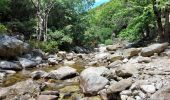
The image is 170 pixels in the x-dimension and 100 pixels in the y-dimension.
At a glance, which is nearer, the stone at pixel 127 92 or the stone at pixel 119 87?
the stone at pixel 127 92

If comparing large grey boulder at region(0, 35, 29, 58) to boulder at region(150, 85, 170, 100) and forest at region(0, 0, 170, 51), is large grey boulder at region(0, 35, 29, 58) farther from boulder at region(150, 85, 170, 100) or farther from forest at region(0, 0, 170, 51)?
boulder at region(150, 85, 170, 100)

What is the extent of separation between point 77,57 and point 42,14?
737 centimetres

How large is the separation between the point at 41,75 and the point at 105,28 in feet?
121

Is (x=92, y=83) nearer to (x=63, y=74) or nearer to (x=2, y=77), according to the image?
(x=63, y=74)

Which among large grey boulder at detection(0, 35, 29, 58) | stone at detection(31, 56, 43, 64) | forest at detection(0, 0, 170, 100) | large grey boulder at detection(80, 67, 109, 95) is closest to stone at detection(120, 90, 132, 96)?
forest at detection(0, 0, 170, 100)

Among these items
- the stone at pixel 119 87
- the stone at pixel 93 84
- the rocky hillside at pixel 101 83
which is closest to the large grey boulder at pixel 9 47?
the rocky hillside at pixel 101 83

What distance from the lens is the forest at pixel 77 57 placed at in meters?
9.38

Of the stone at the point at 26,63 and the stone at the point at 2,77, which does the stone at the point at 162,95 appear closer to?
the stone at the point at 2,77

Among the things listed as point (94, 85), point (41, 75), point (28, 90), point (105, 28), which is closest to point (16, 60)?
point (41, 75)

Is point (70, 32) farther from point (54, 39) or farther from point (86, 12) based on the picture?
point (86, 12)

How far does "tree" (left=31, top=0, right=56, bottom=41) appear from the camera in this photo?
1070 inches

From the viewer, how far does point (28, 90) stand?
10672 mm

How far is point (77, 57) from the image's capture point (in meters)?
23.4

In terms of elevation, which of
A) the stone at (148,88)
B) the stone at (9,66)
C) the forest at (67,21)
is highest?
the forest at (67,21)
